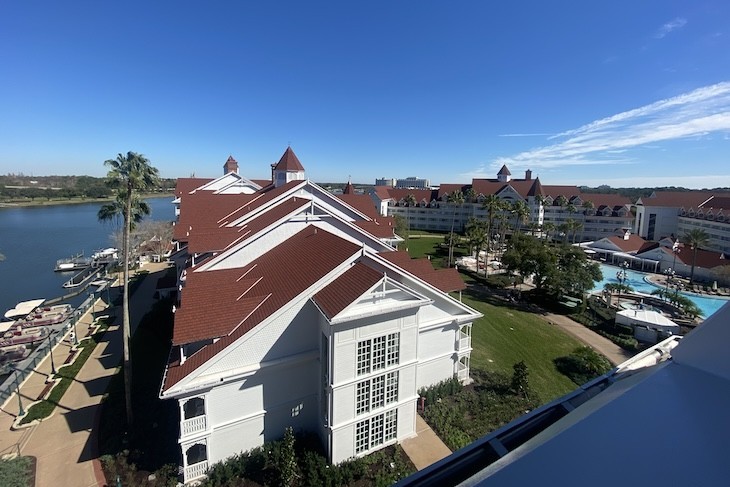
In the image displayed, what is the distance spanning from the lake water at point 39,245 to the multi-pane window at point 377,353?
41.2m

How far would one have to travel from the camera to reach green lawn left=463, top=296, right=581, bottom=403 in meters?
21.1

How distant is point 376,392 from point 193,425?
7044mm

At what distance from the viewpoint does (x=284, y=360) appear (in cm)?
1406

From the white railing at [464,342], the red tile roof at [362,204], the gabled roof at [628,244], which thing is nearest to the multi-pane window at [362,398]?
the white railing at [464,342]

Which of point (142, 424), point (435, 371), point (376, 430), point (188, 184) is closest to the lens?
point (376, 430)

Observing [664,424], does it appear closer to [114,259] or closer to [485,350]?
[485,350]

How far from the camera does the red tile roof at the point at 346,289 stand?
42.3ft

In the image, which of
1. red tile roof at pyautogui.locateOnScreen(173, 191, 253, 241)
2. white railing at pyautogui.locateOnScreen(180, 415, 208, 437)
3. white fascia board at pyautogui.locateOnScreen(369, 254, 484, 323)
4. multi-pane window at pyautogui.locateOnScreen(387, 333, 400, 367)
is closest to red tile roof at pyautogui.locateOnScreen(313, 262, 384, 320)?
white fascia board at pyautogui.locateOnScreen(369, 254, 484, 323)

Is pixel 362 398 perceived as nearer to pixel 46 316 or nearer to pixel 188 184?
pixel 46 316

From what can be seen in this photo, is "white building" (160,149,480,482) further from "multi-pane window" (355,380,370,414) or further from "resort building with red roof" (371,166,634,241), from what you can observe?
"resort building with red roof" (371,166,634,241)

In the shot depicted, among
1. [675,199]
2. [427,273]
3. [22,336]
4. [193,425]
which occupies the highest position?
[675,199]

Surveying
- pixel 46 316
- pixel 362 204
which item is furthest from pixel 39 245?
pixel 362 204

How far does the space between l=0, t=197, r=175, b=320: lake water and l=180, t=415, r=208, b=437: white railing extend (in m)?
36.2

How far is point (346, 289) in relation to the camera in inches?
539
